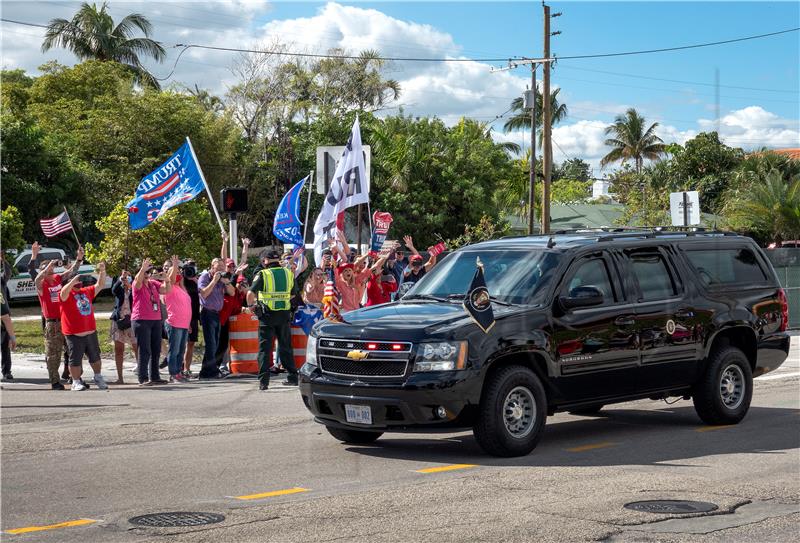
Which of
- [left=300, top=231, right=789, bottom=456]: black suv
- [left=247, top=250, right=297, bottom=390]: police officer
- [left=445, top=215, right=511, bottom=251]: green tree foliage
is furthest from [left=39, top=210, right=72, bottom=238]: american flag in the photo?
[left=445, top=215, right=511, bottom=251]: green tree foliage

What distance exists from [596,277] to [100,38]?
181 feet

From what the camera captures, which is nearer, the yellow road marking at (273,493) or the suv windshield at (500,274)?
the yellow road marking at (273,493)

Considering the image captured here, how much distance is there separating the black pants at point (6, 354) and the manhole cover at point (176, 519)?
10.4 m

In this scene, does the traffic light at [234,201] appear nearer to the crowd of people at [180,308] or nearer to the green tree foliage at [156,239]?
the crowd of people at [180,308]

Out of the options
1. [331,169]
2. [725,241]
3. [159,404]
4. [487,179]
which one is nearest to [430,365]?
[725,241]

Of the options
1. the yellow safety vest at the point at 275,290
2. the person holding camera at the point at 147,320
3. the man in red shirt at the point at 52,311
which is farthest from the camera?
the person holding camera at the point at 147,320

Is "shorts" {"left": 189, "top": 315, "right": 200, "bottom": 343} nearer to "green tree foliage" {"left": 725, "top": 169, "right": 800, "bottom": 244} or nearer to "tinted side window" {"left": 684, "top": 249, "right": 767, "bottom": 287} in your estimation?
"tinted side window" {"left": 684, "top": 249, "right": 767, "bottom": 287}

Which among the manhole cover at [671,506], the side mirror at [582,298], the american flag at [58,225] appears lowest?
the manhole cover at [671,506]

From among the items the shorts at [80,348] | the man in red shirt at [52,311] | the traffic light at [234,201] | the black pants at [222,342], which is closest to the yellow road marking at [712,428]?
the shorts at [80,348]

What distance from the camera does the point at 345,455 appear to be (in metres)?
9.80

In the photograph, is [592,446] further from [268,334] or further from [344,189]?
[344,189]

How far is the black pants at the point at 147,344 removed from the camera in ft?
52.3

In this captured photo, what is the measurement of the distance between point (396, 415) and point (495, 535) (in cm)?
260

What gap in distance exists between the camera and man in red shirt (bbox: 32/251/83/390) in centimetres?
1531
